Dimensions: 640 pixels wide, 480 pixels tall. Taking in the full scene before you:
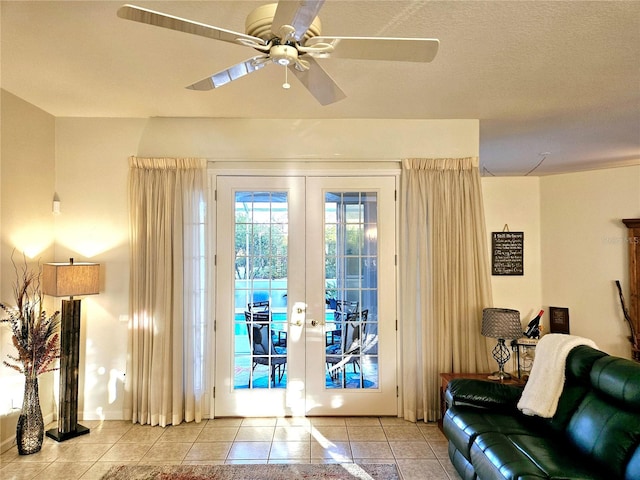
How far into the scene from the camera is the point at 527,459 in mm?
2127

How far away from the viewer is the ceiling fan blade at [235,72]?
1807 millimetres

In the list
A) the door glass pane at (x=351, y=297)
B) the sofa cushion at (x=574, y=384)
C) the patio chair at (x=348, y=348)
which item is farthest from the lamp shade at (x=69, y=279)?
the sofa cushion at (x=574, y=384)

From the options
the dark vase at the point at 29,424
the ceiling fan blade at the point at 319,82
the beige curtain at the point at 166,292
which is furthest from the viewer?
the beige curtain at the point at 166,292

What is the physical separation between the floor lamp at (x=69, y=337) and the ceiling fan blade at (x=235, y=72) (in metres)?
2.16

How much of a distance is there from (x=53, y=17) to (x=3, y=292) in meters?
2.23

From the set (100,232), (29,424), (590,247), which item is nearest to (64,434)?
(29,424)

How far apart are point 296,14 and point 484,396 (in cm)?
272

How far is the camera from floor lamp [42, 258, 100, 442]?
333 centimetres

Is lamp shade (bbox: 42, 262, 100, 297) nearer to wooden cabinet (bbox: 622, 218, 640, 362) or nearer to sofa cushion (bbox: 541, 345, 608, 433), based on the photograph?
sofa cushion (bbox: 541, 345, 608, 433)

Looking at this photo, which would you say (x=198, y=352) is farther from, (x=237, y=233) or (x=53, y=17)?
(x=53, y=17)

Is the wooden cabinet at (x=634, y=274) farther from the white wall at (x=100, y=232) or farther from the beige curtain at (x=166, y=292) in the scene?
the white wall at (x=100, y=232)

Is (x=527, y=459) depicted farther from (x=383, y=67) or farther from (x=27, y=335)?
(x=27, y=335)

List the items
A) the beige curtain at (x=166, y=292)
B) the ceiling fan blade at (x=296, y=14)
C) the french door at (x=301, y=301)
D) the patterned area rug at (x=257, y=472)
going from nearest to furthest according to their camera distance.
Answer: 1. the ceiling fan blade at (x=296, y=14)
2. the patterned area rug at (x=257, y=472)
3. the beige curtain at (x=166, y=292)
4. the french door at (x=301, y=301)

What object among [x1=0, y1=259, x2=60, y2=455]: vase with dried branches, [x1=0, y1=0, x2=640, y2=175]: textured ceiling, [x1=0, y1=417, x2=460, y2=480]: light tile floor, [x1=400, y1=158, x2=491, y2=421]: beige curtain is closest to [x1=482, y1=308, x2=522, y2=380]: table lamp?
[x1=400, y1=158, x2=491, y2=421]: beige curtain
